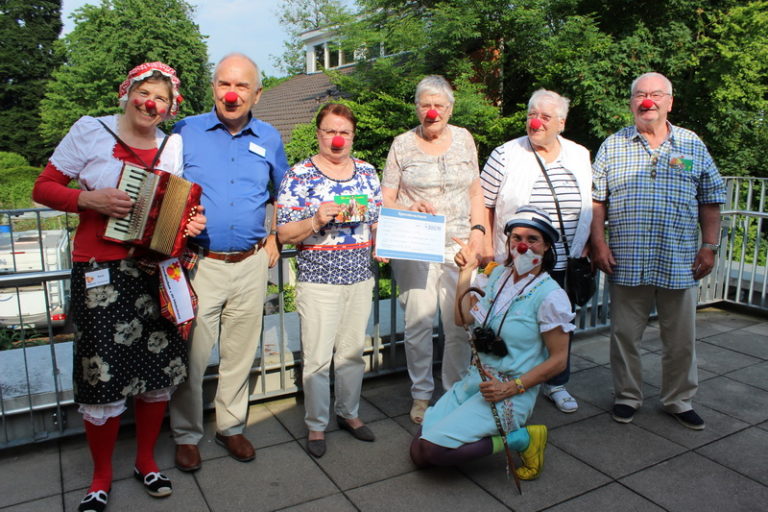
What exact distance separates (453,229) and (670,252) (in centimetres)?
129

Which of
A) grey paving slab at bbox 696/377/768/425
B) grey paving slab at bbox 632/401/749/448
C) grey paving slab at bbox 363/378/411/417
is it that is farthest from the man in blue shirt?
grey paving slab at bbox 696/377/768/425

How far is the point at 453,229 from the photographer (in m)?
3.37

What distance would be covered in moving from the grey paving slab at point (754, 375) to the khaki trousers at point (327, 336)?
2.98m

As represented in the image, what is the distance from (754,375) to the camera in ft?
14.0

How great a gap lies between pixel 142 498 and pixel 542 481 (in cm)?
198

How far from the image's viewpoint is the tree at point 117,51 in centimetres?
2956

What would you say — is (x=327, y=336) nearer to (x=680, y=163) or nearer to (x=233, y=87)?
(x=233, y=87)

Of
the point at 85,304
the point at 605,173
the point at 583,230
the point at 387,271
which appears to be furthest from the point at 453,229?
the point at 387,271

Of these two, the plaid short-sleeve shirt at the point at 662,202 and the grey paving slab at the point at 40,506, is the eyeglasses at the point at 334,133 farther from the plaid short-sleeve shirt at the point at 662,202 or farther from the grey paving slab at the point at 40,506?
the grey paving slab at the point at 40,506

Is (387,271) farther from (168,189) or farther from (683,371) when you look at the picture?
(168,189)

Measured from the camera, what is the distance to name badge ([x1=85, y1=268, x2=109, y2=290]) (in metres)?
2.41

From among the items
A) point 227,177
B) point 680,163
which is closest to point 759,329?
point 680,163

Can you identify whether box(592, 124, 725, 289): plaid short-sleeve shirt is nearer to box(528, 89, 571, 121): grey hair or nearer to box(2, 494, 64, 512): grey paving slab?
box(528, 89, 571, 121): grey hair

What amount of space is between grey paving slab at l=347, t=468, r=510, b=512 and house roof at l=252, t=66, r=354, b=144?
1898 centimetres
